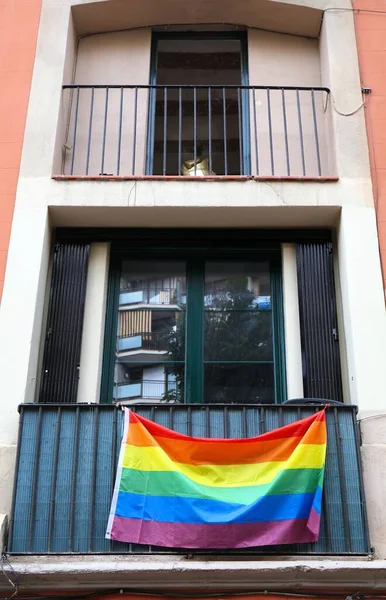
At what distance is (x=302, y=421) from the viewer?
6.36 metres

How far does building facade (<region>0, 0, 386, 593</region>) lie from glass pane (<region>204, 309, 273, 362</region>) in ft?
0.05

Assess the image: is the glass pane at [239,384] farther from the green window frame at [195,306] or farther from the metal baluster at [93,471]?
the metal baluster at [93,471]

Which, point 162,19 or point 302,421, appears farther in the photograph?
point 162,19

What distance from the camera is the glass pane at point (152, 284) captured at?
7816 millimetres

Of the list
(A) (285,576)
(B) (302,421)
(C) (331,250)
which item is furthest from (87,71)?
(A) (285,576)

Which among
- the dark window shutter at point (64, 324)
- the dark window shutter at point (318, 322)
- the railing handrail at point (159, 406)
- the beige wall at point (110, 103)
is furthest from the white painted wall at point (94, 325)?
the dark window shutter at point (318, 322)

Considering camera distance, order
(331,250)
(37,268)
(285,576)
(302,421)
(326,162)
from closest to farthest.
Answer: (285,576), (302,421), (37,268), (331,250), (326,162)

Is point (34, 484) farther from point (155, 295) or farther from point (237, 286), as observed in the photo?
point (237, 286)

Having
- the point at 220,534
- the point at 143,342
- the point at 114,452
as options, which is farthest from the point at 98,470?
the point at 143,342

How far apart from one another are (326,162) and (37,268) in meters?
3.67

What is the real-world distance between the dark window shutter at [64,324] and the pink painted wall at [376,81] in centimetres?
326

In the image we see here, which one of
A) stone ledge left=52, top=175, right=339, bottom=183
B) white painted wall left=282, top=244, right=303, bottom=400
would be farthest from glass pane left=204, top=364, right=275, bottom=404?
stone ledge left=52, top=175, right=339, bottom=183

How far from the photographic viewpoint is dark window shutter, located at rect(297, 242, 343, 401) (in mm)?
7078

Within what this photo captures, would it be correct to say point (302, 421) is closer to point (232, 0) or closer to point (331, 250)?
point (331, 250)
